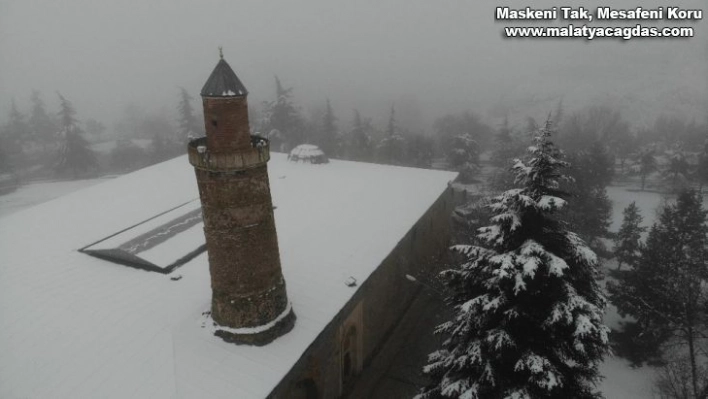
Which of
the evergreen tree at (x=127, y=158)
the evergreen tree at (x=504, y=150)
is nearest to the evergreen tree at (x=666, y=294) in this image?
the evergreen tree at (x=504, y=150)

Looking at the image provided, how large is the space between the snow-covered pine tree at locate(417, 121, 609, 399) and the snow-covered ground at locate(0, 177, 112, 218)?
60047 mm

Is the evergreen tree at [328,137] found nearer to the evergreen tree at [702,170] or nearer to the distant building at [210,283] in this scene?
the distant building at [210,283]

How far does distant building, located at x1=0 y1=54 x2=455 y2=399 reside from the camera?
485 inches

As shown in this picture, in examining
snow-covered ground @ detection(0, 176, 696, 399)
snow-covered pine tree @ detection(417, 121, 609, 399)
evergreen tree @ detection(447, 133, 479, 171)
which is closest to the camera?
snow-covered pine tree @ detection(417, 121, 609, 399)

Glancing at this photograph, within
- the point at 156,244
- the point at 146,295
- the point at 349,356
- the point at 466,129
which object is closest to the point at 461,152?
the point at 466,129

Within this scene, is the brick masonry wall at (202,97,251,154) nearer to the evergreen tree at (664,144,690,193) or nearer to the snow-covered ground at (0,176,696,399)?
the snow-covered ground at (0,176,696,399)

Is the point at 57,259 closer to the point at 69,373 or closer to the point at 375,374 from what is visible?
the point at 69,373

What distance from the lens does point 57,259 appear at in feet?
60.6

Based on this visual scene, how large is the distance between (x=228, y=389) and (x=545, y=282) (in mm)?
8804

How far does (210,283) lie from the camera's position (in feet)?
54.0

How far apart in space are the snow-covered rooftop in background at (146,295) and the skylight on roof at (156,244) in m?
0.35

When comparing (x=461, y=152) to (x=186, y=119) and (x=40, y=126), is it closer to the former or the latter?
(x=186, y=119)

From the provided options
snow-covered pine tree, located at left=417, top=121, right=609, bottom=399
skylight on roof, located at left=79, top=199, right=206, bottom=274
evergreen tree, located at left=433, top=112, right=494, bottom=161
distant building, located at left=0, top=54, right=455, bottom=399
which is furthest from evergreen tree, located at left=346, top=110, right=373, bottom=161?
snow-covered pine tree, located at left=417, top=121, right=609, bottom=399

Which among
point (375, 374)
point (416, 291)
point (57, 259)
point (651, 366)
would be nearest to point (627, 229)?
point (651, 366)
